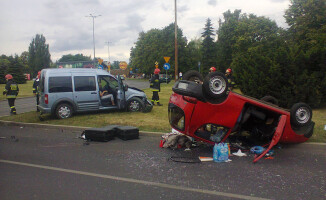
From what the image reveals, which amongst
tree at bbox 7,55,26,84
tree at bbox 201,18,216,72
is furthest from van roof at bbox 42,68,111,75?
tree at bbox 201,18,216,72

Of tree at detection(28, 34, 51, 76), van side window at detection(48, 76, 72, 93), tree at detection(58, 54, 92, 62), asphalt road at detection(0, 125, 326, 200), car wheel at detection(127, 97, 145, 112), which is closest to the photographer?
asphalt road at detection(0, 125, 326, 200)

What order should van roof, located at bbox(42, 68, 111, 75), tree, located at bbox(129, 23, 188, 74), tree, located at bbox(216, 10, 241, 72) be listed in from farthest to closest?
tree, located at bbox(129, 23, 188, 74), tree, located at bbox(216, 10, 241, 72), van roof, located at bbox(42, 68, 111, 75)

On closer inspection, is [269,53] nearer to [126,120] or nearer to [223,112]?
[126,120]

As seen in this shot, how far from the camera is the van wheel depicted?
1065 centimetres

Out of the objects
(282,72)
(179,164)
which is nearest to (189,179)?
(179,164)

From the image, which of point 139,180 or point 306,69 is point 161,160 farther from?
point 306,69

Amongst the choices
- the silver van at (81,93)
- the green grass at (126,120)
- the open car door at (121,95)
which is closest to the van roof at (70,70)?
the silver van at (81,93)

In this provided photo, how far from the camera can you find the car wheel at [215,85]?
559 centimetres

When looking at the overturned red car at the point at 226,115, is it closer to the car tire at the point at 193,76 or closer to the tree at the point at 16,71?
the car tire at the point at 193,76

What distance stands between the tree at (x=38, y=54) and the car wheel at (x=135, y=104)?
85.1 meters

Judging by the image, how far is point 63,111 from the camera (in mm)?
10766

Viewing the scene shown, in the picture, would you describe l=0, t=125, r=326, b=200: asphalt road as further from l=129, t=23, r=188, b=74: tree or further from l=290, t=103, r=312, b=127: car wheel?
l=129, t=23, r=188, b=74: tree

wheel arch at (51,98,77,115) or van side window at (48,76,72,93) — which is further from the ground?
van side window at (48,76,72,93)

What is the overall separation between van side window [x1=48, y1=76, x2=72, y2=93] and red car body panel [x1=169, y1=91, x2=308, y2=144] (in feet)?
20.6
